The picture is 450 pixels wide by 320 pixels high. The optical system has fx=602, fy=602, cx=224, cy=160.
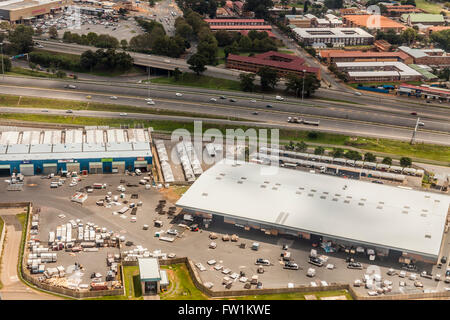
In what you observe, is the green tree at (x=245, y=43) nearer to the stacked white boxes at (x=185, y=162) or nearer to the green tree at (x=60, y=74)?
the green tree at (x=60, y=74)

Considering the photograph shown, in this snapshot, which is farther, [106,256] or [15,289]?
[106,256]

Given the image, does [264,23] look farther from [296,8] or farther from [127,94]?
[127,94]

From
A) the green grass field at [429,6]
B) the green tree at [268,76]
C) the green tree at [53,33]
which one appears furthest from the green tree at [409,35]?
the green tree at [53,33]

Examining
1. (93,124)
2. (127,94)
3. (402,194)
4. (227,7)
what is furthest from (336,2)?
(402,194)

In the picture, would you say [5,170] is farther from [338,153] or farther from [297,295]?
[338,153]

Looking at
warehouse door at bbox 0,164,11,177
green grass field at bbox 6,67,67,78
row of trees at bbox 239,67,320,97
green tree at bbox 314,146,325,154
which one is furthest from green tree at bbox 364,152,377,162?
green grass field at bbox 6,67,67,78

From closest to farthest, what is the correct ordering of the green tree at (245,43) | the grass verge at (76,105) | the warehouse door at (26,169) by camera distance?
1. the warehouse door at (26,169)
2. the grass verge at (76,105)
3. the green tree at (245,43)
